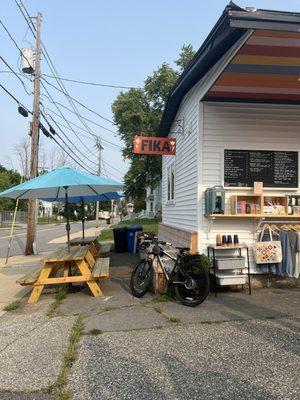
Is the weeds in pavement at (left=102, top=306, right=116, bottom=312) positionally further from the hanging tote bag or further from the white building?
the white building

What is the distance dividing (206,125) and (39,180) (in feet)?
11.0

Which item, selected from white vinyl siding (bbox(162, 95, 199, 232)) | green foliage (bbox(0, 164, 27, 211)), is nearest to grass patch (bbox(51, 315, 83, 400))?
white vinyl siding (bbox(162, 95, 199, 232))

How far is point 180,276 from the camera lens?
7.09m

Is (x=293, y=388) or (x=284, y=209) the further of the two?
(x=284, y=209)

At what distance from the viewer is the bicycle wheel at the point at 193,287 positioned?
6859 millimetres

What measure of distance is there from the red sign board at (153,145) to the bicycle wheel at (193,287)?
3480 mm

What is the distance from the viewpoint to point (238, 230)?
8.39 meters

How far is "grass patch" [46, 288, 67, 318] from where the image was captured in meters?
6.67

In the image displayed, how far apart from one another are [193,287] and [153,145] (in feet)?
13.0

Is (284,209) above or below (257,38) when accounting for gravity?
below

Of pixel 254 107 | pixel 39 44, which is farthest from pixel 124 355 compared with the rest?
pixel 39 44

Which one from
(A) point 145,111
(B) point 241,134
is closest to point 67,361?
(B) point 241,134

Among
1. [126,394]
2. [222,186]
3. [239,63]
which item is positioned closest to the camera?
[126,394]

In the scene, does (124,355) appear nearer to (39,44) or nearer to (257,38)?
(257,38)
